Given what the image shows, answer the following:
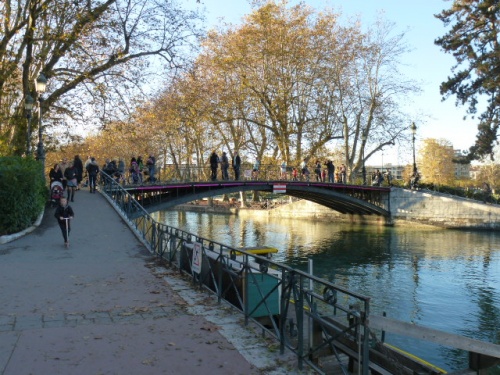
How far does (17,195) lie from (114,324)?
9.40 metres

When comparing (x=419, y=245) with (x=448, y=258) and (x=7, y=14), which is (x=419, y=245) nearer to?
(x=448, y=258)

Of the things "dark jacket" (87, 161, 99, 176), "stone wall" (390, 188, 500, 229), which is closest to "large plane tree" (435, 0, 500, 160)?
"stone wall" (390, 188, 500, 229)

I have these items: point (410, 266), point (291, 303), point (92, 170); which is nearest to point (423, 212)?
point (410, 266)

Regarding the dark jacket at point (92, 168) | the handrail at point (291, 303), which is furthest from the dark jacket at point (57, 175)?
the handrail at point (291, 303)

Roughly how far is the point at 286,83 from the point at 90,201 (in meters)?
24.4

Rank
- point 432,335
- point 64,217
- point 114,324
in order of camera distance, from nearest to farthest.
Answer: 1. point 432,335
2. point 114,324
3. point 64,217

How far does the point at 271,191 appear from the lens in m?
33.7

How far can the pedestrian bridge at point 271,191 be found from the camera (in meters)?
25.8

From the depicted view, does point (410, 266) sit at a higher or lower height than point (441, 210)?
lower

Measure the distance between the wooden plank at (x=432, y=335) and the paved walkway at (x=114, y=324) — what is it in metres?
1.22

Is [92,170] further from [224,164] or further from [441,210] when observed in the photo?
[441,210]

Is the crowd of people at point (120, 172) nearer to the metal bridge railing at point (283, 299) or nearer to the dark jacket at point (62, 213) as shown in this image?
the dark jacket at point (62, 213)

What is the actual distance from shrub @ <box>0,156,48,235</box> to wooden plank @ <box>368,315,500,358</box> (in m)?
12.4

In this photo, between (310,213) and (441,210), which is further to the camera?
(310,213)
